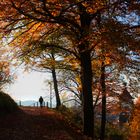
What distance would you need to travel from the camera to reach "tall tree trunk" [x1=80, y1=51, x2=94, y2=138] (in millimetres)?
29141

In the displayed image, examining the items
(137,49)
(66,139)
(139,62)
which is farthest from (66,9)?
(139,62)

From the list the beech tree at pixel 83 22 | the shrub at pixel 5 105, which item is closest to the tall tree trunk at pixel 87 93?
the beech tree at pixel 83 22

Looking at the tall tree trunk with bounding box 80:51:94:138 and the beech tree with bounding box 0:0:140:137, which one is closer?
the beech tree with bounding box 0:0:140:137

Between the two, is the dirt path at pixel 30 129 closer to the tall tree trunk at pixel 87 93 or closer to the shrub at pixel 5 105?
the shrub at pixel 5 105

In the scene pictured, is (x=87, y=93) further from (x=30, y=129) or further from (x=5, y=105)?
(x=5, y=105)

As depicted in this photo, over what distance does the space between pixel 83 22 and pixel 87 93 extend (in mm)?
4677

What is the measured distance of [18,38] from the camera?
30.4 metres

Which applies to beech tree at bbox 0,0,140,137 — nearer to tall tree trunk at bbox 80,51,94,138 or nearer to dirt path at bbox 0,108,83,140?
tall tree trunk at bbox 80,51,94,138

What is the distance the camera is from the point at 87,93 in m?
29.2

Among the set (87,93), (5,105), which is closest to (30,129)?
(87,93)

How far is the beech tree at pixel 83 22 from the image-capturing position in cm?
2492

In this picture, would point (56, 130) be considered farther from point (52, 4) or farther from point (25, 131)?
point (52, 4)

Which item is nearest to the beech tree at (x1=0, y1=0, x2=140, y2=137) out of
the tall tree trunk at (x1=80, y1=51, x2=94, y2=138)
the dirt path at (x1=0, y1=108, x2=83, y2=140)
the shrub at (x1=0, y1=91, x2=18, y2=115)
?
the tall tree trunk at (x1=80, y1=51, x2=94, y2=138)

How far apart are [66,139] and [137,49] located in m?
6.64
